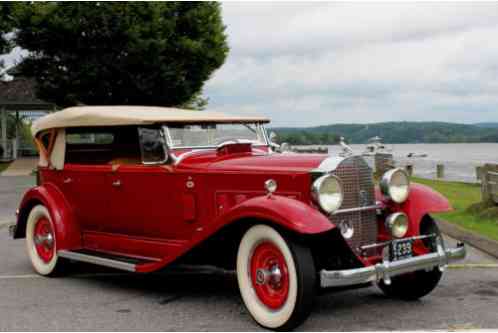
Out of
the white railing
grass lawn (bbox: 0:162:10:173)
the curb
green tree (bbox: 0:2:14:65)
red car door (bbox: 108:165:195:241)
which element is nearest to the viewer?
red car door (bbox: 108:165:195:241)

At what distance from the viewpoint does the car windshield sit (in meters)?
6.19

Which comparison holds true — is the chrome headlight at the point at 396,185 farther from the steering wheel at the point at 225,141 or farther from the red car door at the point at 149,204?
the red car door at the point at 149,204

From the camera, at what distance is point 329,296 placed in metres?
5.81

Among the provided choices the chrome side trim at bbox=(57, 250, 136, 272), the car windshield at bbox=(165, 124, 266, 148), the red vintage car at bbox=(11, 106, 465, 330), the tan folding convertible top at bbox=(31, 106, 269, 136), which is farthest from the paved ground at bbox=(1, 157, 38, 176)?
the car windshield at bbox=(165, 124, 266, 148)

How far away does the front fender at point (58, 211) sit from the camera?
6.75 m

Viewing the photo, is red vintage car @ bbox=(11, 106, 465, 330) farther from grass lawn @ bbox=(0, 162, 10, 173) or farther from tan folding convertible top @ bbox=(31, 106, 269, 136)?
grass lawn @ bbox=(0, 162, 10, 173)

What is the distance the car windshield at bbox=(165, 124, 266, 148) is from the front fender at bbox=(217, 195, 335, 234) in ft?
4.73

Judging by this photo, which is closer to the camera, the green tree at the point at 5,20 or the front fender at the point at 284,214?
the front fender at the point at 284,214

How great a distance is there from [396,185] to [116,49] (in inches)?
653

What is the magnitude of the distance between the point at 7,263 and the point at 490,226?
21.4ft

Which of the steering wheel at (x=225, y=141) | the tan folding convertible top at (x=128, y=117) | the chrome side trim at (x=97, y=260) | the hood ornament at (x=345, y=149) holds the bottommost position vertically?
the chrome side trim at (x=97, y=260)

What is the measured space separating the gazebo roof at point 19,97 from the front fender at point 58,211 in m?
23.5

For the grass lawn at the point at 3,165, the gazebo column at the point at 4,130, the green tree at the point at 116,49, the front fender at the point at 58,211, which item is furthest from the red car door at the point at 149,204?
the gazebo column at the point at 4,130

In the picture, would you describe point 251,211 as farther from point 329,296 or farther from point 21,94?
point 21,94
